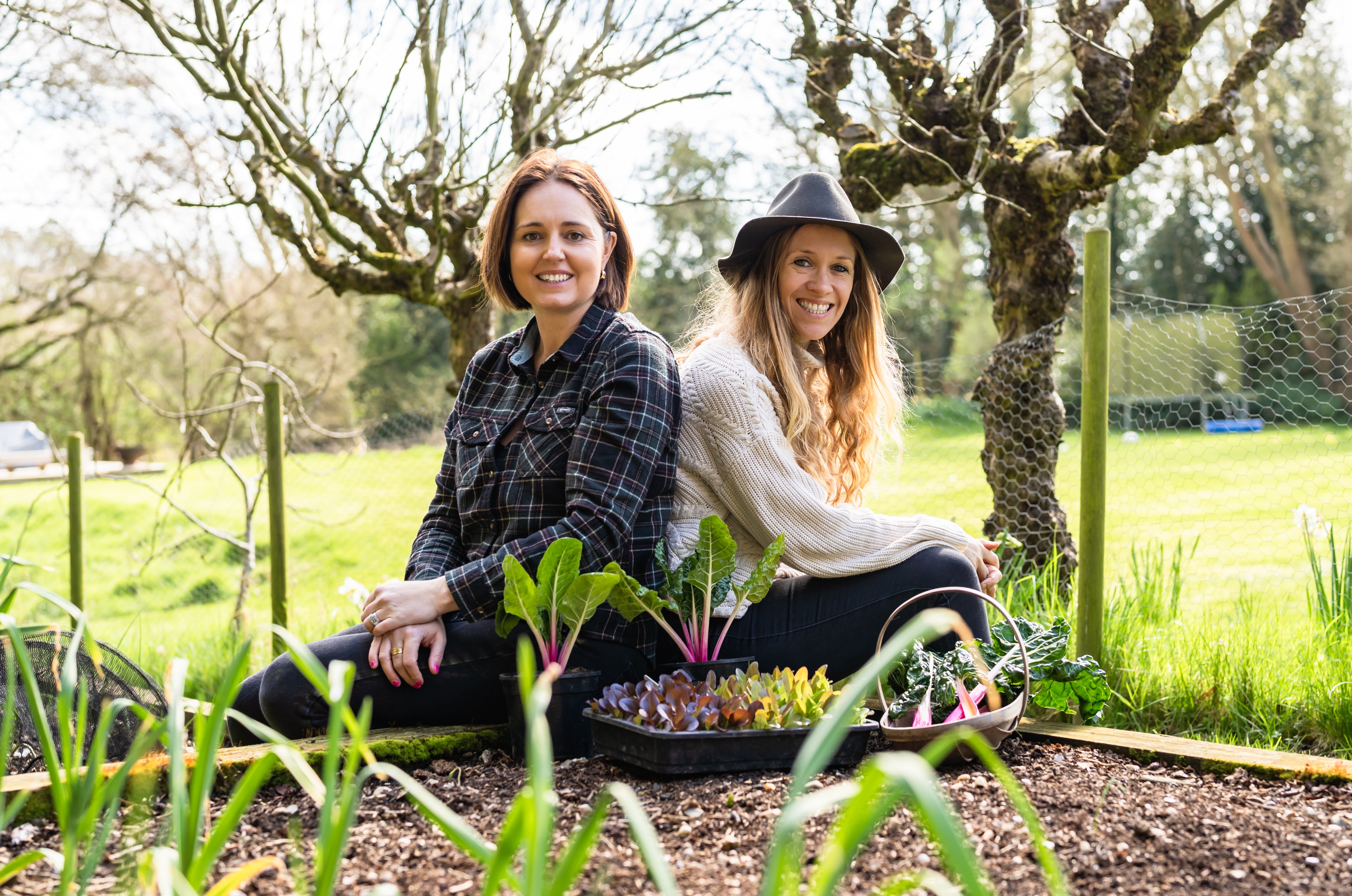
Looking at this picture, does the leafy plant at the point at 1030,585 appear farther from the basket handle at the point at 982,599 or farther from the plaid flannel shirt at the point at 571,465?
the plaid flannel shirt at the point at 571,465

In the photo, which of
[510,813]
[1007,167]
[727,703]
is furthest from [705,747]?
[1007,167]

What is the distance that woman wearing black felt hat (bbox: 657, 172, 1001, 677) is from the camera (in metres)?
2.12

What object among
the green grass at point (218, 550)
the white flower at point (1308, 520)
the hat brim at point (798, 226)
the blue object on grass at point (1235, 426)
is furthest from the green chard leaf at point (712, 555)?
the blue object on grass at point (1235, 426)

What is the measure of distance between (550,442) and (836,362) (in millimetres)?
841

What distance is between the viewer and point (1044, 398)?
12.1 feet

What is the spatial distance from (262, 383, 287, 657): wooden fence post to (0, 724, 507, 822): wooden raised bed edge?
7.06ft

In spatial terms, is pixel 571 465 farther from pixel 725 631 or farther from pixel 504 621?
pixel 725 631

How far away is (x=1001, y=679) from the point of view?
6.52 feet

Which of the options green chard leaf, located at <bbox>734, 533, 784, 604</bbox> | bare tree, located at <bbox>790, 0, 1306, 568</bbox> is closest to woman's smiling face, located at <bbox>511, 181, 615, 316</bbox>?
green chard leaf, located at <bbox>734, 533, 784, 604</bbox>

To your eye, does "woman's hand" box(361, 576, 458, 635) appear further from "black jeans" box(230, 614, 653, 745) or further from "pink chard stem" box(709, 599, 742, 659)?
"pink chard stem" box(709, 599, 742, 659)

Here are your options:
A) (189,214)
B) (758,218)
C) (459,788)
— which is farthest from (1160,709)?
(189,214)

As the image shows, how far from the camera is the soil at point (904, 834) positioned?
126cm

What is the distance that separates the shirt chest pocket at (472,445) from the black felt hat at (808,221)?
671 millimetres

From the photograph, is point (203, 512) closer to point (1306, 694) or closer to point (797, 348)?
point (797, 348)
